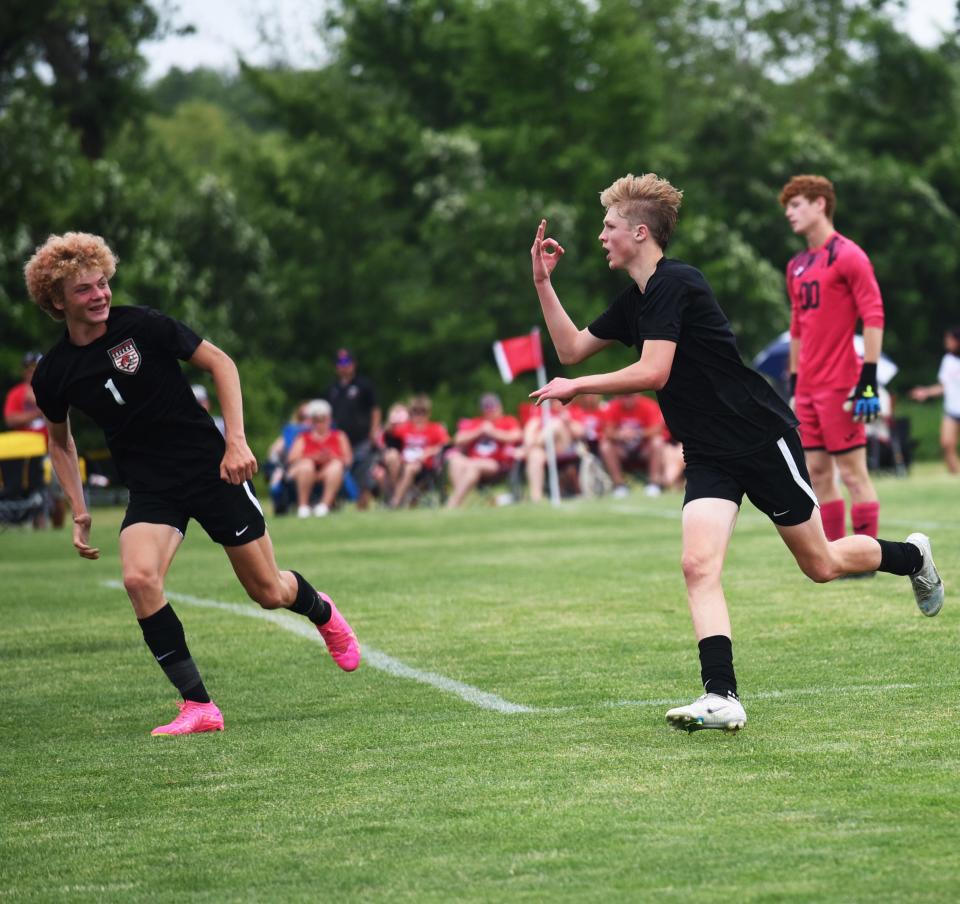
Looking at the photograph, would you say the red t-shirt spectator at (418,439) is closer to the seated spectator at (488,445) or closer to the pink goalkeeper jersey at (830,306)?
the seated spectator at (488,445)

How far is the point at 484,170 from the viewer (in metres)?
45.5

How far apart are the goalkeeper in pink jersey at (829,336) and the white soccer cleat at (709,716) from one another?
4.17 meters

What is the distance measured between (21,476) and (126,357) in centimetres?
1390

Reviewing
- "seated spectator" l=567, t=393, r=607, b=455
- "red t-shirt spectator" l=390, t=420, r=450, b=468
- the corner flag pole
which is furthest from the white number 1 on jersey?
"seated spectator" l=567, t=393, r=607, b=455

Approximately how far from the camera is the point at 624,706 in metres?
6.23

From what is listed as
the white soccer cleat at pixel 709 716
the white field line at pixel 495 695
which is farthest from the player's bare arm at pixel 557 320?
the white soccer cleat at pixel 709 716

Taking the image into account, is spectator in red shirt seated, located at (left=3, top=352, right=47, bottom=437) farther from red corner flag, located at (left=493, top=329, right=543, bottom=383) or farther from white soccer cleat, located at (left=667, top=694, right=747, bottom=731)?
white soccer cleat, located at (left=667, top=694, right=747, bottom=731)

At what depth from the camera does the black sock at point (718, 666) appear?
5602 mm

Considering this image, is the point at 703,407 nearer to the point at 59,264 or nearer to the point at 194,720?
the point at 194,720

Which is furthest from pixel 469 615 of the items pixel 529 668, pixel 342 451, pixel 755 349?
pixel 755 349

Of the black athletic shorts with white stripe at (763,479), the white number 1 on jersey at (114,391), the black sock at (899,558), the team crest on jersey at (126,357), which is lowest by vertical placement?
the black sock at (899,558)

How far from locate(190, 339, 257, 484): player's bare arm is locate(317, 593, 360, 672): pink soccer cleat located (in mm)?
1116

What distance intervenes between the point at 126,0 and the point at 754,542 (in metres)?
Result: 26.8

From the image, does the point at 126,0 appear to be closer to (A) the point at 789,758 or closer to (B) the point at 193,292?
(B) the point at 193,292
